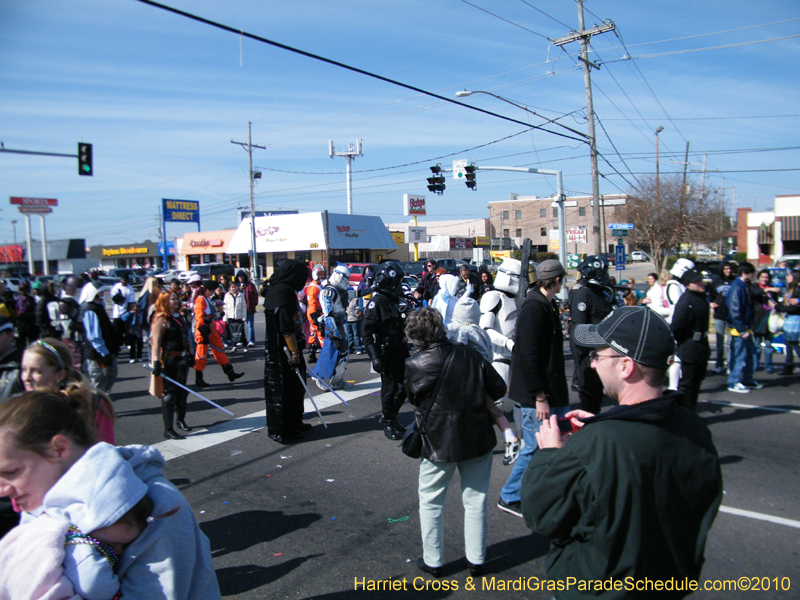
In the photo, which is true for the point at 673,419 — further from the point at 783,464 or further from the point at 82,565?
the point at 783,464

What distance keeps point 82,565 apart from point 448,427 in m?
2.29

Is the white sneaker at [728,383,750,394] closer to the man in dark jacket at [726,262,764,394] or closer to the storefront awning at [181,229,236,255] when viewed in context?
the man in dark jacket at [726,262,764,394]

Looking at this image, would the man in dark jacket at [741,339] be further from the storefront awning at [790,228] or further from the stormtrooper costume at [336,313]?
the storefront awning at [790,228]

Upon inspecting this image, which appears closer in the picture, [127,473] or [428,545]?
[127,473]

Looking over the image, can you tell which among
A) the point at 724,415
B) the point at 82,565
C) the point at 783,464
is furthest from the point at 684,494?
the point at 724,415

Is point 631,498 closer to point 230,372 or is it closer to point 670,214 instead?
point 230,372

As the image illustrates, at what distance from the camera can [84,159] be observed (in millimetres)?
19312

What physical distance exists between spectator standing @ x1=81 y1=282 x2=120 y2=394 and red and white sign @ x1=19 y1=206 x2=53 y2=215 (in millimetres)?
52684

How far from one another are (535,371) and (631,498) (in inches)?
96.7

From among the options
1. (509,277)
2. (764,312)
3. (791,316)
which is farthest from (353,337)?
(791,316)

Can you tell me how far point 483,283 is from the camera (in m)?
14.3

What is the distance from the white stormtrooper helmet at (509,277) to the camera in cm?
596

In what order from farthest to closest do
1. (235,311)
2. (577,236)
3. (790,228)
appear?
(790,228)
(577,236)
(235,311)

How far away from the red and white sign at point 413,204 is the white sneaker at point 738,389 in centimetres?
5037
